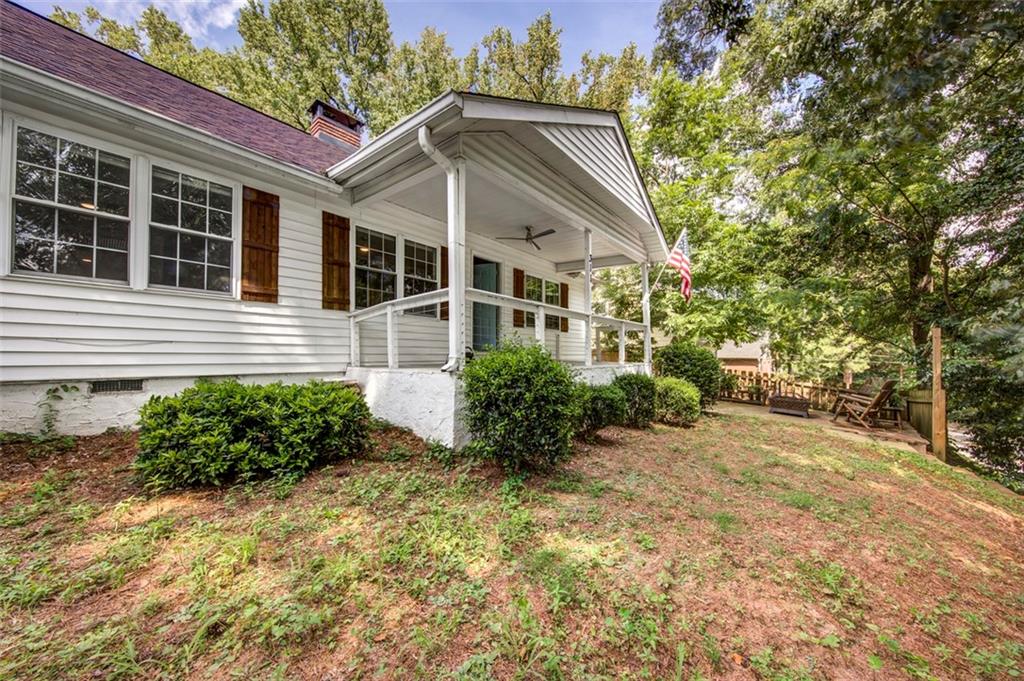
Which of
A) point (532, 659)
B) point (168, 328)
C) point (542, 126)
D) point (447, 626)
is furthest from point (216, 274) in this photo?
point (532, 659)

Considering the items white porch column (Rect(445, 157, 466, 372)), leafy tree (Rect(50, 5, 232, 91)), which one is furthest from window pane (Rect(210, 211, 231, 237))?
leafy tree (Rect(50, 5, 232, 91))

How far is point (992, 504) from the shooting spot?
4.84 metres

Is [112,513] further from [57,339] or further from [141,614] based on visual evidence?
[57,339]

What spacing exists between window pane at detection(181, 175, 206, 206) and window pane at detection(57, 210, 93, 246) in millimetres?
929

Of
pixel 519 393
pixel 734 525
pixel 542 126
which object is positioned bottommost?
pixel 734 525

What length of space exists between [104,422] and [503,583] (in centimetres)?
486

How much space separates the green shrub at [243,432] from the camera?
3289 millimetres

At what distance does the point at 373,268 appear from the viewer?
6.57 metres

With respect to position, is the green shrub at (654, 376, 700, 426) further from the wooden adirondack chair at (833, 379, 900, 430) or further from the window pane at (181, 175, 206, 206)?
the window pane at (181, 175, 206, 206)

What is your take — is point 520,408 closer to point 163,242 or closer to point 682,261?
point 163,242

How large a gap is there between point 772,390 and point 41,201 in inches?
610

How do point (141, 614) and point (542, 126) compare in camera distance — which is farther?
point (542, 126)

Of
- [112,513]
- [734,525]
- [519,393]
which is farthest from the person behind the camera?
[519,393]

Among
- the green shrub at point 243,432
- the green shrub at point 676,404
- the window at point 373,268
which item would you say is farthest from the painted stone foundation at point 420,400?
the green shrub at point 676,404
